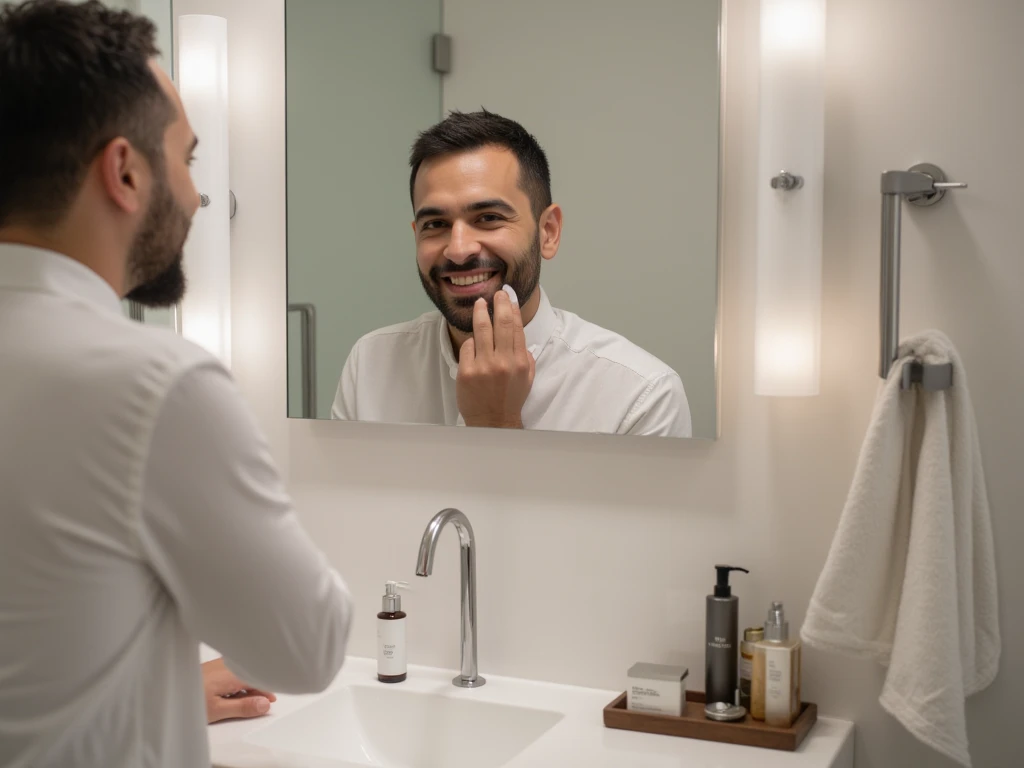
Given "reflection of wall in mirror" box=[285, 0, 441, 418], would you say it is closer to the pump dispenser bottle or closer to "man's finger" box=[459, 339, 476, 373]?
"man's finger" box=[459, 339, 476, 373]

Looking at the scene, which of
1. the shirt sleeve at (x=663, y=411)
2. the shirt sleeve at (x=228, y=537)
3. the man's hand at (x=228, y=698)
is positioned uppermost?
the shirt sleeve at (x=663, y=411)

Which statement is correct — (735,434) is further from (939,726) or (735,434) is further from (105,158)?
(105,158)

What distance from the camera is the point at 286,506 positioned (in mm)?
959

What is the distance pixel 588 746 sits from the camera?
1.51 metres

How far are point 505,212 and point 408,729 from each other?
0.85 m

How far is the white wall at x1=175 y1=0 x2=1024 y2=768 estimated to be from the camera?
57.0 inches

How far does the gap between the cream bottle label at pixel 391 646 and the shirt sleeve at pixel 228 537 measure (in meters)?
0.81

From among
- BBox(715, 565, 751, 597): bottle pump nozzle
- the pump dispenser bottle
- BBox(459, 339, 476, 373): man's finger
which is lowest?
the pump dispenser bottle

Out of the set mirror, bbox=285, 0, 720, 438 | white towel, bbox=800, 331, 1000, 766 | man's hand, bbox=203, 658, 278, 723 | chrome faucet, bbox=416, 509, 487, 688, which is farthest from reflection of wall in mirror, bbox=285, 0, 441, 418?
white towel, bbox=800, 331, 1000, 766

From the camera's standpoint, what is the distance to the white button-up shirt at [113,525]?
89 centimetres

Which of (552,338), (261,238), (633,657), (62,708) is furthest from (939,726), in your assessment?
(261,238)

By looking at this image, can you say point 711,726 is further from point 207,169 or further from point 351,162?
point 207,169

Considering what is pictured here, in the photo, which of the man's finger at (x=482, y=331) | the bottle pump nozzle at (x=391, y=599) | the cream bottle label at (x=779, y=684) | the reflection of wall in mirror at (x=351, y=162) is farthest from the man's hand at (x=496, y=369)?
the cream bottle label at (x=779, y=684)

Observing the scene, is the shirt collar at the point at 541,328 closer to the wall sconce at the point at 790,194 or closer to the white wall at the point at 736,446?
the white wall at the point at 736,446
